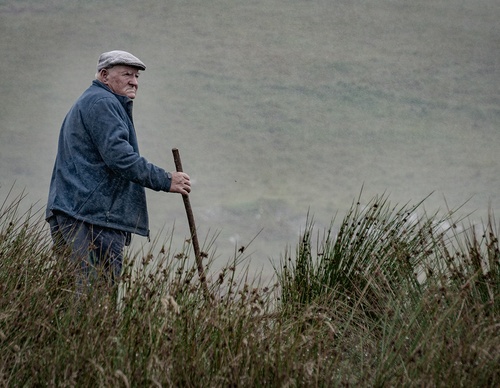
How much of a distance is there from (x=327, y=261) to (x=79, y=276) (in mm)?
1338

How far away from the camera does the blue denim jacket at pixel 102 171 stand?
4340 millimetres

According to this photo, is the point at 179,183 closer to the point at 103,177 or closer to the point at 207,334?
the point at 103,177

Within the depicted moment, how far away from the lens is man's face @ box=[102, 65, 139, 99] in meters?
4.50

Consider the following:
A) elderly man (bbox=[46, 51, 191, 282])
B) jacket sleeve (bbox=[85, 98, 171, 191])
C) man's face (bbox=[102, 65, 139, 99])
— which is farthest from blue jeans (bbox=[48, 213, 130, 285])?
man's face (bbox=[102, 65, 139, 99])

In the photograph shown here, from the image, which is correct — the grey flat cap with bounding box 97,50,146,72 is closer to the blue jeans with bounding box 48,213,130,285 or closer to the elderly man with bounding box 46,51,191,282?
the elderly man with bounding box 46,51,191,282

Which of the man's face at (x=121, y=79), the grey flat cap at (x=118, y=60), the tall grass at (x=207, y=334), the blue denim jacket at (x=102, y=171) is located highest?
the grey flat cap at (x=118, y=60)

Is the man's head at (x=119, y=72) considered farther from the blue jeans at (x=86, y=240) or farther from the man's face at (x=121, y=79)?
the blue jeans at (x=86, y=240)

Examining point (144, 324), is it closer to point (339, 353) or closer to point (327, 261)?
point (339, 353)

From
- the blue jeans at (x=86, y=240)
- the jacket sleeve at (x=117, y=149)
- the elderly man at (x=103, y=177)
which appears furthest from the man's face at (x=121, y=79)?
the blue jeans at (x=86, y=240)

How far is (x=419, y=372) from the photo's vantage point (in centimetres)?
328

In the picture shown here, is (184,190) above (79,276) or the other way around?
above

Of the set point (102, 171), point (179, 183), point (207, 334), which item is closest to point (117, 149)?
point (102, 171)

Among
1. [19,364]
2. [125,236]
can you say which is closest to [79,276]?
[125,236]

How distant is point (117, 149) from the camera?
4320mm
